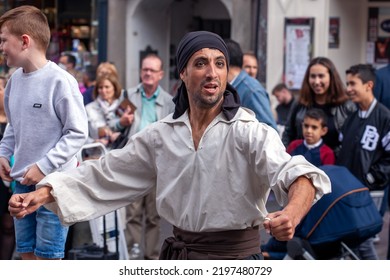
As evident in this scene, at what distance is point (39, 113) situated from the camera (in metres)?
5.49

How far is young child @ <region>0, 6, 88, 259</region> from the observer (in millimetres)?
5469

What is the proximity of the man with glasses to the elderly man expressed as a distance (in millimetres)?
4409

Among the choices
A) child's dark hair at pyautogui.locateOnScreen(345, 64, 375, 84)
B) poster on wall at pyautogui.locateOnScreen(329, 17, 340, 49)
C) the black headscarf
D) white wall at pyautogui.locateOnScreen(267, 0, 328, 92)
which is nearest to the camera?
the black headscarf

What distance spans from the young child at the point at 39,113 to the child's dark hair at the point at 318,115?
341cm

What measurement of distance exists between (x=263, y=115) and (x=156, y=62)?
6.92ft

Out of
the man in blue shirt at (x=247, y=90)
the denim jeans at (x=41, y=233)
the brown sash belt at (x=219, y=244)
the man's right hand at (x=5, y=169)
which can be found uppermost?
the man in blue shirt at (x=247, y=90)

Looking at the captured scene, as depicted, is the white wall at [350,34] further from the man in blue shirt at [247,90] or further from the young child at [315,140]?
the man in blue shirt at [247,90]

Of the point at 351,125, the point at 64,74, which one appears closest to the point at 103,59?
the point at 351,125

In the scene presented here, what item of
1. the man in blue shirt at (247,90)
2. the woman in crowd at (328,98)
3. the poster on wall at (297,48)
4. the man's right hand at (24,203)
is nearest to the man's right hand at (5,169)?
the man's right hand at (24,203)

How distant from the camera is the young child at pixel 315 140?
8578mm

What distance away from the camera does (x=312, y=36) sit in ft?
53.3

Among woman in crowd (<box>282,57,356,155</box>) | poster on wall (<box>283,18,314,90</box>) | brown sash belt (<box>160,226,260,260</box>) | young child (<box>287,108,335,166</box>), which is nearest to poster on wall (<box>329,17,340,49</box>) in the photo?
poster on wall (<box>283,18,314,90</box>)

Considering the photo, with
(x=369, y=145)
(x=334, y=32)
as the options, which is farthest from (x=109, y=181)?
(x=334, y=32)

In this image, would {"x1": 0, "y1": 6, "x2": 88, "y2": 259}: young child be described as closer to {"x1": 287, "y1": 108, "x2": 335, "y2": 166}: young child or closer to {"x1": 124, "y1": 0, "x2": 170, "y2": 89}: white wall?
{"x1": 287, "y1": 108, "x2": 335, "y2": 166}: young child
